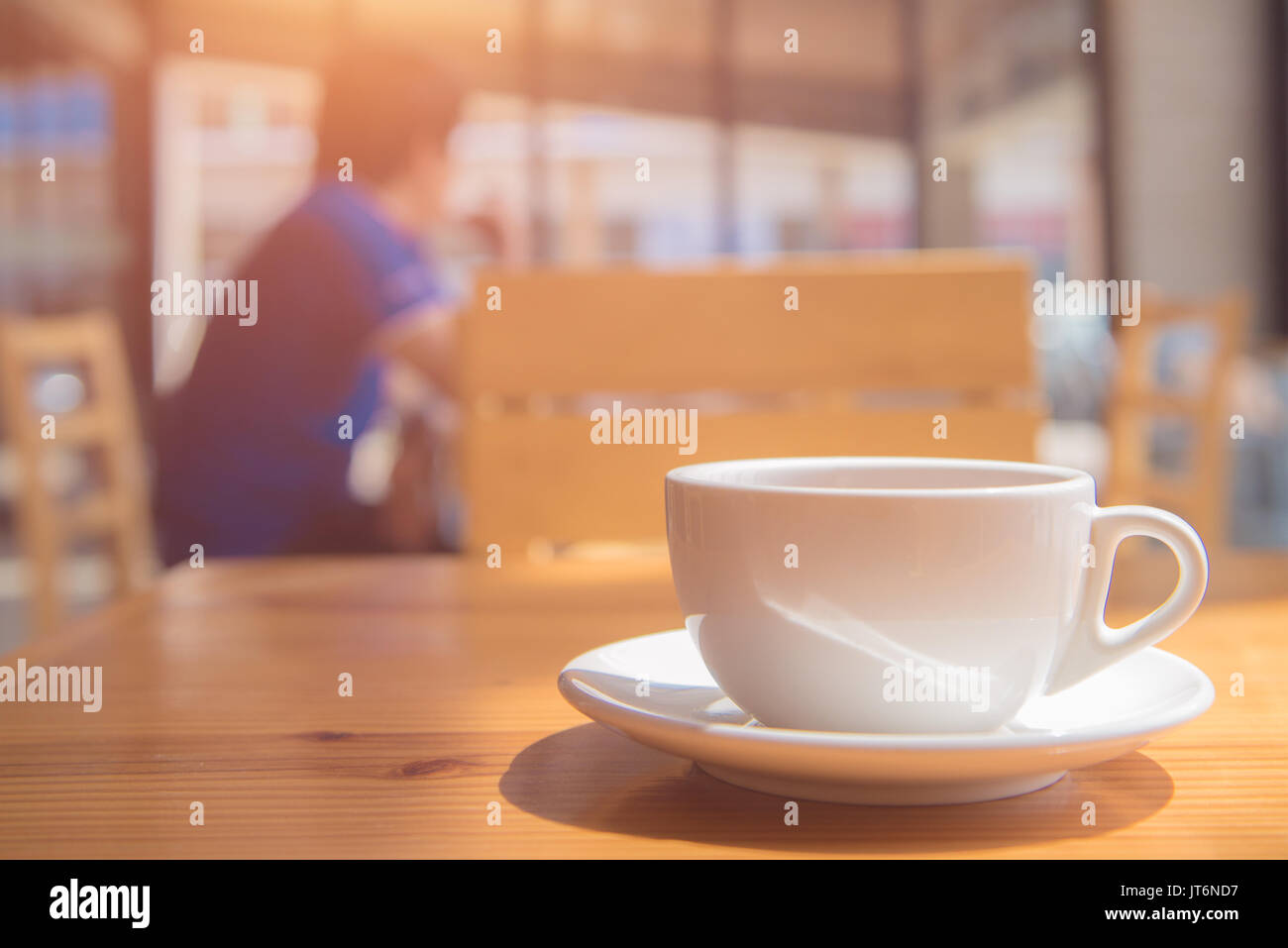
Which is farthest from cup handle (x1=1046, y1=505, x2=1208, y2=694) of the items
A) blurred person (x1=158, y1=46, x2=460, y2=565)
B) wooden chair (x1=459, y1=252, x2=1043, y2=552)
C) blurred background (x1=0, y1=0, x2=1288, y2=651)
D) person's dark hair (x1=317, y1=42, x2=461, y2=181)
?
blurred background (x1=0, y1=0, x2=1288, y2=651)

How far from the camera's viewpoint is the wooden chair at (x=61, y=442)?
58.0 inches

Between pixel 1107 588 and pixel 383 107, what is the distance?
5.61 feet

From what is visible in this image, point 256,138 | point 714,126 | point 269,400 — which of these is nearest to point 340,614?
point 269,400

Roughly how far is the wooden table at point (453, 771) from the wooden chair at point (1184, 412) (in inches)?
71.5

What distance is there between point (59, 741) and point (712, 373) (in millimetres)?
814

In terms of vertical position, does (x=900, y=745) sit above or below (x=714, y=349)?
below

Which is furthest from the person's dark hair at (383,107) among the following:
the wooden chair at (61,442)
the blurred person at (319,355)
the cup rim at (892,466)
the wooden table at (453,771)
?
the cup rim at (892,466)

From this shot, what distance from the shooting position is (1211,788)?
308mm

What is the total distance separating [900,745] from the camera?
27 cm

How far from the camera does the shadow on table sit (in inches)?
10.7

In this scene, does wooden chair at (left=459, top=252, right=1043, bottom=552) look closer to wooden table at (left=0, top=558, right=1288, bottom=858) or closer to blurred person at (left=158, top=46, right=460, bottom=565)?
wooden table at (left=0, top=558, right=1288, bottom=858)

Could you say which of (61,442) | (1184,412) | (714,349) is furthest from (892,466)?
(1184,412)

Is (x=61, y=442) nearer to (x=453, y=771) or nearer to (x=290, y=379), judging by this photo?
(x=290, y=379)
